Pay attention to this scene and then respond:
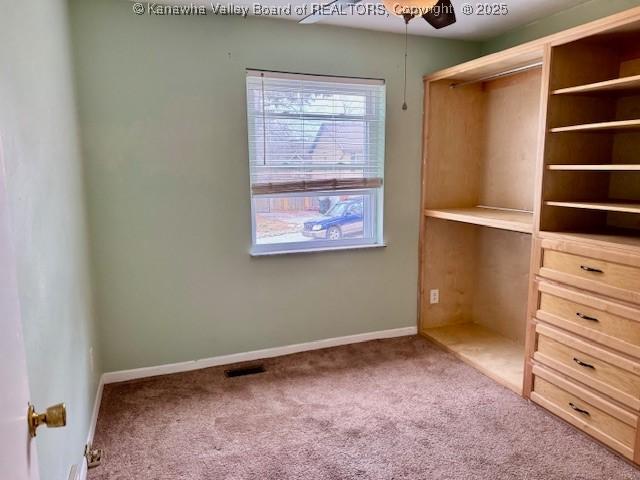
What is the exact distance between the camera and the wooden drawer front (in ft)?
6.66

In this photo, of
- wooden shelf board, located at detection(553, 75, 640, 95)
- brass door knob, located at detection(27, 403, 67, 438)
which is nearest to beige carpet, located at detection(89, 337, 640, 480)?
brass door knob, located at detection(27, 403, 67, 438)

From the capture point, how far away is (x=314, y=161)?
3.19 meters

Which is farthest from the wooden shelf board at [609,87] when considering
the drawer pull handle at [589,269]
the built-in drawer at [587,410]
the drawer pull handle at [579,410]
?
the drawer pull handle at [579,410]

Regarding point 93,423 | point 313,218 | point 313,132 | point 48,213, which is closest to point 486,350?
point 313,218

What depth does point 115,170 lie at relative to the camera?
2.72 metres

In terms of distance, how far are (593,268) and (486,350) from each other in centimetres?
126

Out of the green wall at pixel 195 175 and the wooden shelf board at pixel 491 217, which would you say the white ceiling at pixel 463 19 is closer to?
the green wall at pixel 195 175

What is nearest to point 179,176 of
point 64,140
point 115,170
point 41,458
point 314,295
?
point 115,170

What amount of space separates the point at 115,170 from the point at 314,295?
159 cm

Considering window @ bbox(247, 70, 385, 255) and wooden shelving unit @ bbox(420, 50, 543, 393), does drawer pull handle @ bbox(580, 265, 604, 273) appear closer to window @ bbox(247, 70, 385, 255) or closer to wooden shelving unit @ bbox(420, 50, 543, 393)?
wooden shelving unit @ bbox(420, 50, 543, 393)

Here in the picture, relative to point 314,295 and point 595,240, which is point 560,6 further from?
point 314,295

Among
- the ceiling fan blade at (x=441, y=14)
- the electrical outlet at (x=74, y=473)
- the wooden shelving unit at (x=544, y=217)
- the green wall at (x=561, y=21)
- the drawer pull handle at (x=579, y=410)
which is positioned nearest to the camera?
the electrical outlet at (x=74, y=473)

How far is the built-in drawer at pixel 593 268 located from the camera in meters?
2.03

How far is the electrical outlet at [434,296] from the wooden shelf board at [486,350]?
23 centimetres
